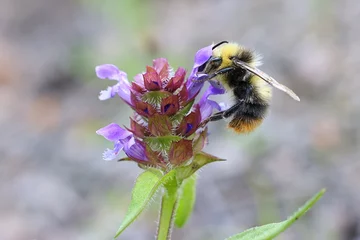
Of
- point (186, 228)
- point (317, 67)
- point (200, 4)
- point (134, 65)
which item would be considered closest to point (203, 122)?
point (186, 228)

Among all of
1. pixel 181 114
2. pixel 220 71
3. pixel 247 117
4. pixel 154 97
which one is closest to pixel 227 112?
pixel 247 117

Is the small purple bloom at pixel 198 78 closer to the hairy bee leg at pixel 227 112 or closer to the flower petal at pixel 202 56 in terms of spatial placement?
the flower petal at pixel 202 56

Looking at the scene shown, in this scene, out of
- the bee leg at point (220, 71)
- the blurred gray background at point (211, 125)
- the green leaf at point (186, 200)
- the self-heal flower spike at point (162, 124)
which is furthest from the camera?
the blurred gray background at point (211, 125)

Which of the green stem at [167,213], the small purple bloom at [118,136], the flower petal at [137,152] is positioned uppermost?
the small purple bloom at [118,136]

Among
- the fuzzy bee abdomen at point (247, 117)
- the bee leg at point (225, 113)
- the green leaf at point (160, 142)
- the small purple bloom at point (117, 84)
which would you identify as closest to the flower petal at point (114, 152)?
the green leaf at point (160, 142)

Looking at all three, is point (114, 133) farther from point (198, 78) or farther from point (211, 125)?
point (211, 125)

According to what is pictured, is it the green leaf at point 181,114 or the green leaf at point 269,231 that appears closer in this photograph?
the green leaf at point 269,231

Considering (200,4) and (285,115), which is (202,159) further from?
(200,4)

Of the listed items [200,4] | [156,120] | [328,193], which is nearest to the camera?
[156,120]
